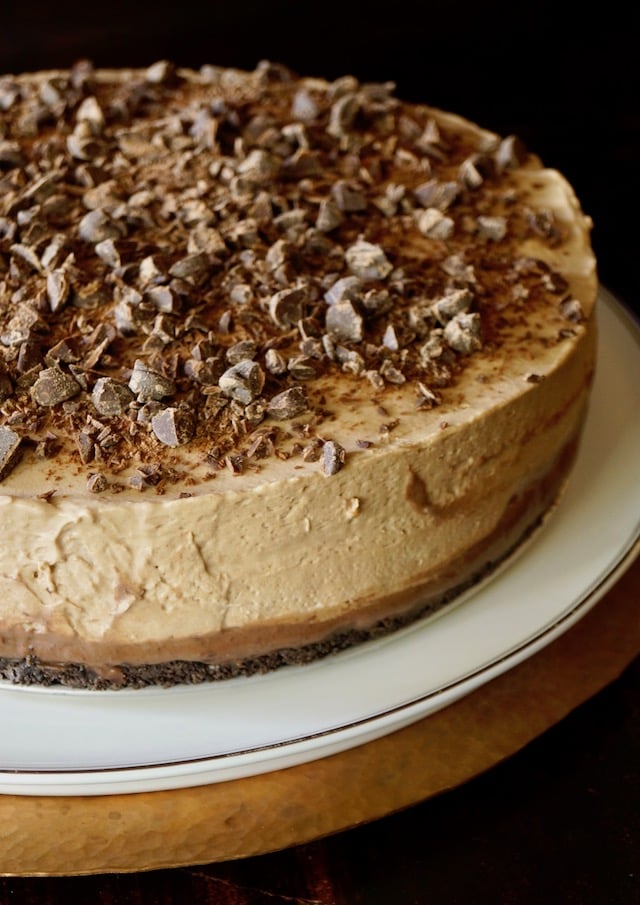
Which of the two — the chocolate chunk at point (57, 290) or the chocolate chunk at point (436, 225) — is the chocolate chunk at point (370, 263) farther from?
the chocolate chunk at point (57, 290)

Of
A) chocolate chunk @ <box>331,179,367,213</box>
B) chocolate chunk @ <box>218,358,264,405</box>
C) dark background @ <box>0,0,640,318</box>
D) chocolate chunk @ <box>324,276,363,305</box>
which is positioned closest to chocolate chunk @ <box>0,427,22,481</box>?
chocolate chunk @ <box>218,358,264,405</box>

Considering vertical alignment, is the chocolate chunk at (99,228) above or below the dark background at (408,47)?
above

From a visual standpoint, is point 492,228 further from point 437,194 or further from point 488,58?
point 488,58

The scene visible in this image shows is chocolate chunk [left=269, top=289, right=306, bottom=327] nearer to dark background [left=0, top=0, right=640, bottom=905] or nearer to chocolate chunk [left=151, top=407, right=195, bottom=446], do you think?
chocolate chunk [left=151, top=407, right=195, bottom=446]

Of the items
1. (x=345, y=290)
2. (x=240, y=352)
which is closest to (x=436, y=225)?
(x=345, y=290)

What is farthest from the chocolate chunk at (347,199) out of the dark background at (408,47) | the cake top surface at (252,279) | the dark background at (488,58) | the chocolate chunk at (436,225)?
the dark background at (408,47)

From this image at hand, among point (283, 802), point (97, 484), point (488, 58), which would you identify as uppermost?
point (97, 484)
